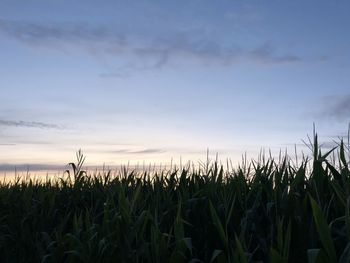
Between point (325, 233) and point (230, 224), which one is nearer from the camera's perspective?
point (325, 233)

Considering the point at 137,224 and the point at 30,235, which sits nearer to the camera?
the point at 137,224

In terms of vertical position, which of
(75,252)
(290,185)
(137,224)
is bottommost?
(75,252)

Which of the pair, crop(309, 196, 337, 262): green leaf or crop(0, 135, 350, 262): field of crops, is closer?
crop(309, 196, 337, 262): green leaf

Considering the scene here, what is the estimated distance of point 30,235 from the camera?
24.2 feet

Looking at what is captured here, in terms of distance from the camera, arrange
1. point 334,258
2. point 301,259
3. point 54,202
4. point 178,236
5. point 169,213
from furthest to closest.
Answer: point 54,202 → point 169,213 → point 178,236 → point 301,259 → point 334,258

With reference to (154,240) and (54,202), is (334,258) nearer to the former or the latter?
(154,240)

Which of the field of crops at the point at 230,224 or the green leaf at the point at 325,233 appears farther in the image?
the field of crops at the point at 230,224

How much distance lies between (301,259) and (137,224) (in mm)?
1678

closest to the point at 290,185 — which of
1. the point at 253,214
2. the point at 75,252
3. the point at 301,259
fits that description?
the point at 253,214

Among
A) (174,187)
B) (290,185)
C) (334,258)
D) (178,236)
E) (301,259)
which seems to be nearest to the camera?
(334,258)

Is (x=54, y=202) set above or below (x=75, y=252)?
above

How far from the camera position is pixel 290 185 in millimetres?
4727

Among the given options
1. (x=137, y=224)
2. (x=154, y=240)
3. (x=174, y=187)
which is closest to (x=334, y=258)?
(x=154, y=240)

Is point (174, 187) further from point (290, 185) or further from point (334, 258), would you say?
point (334, 258)
